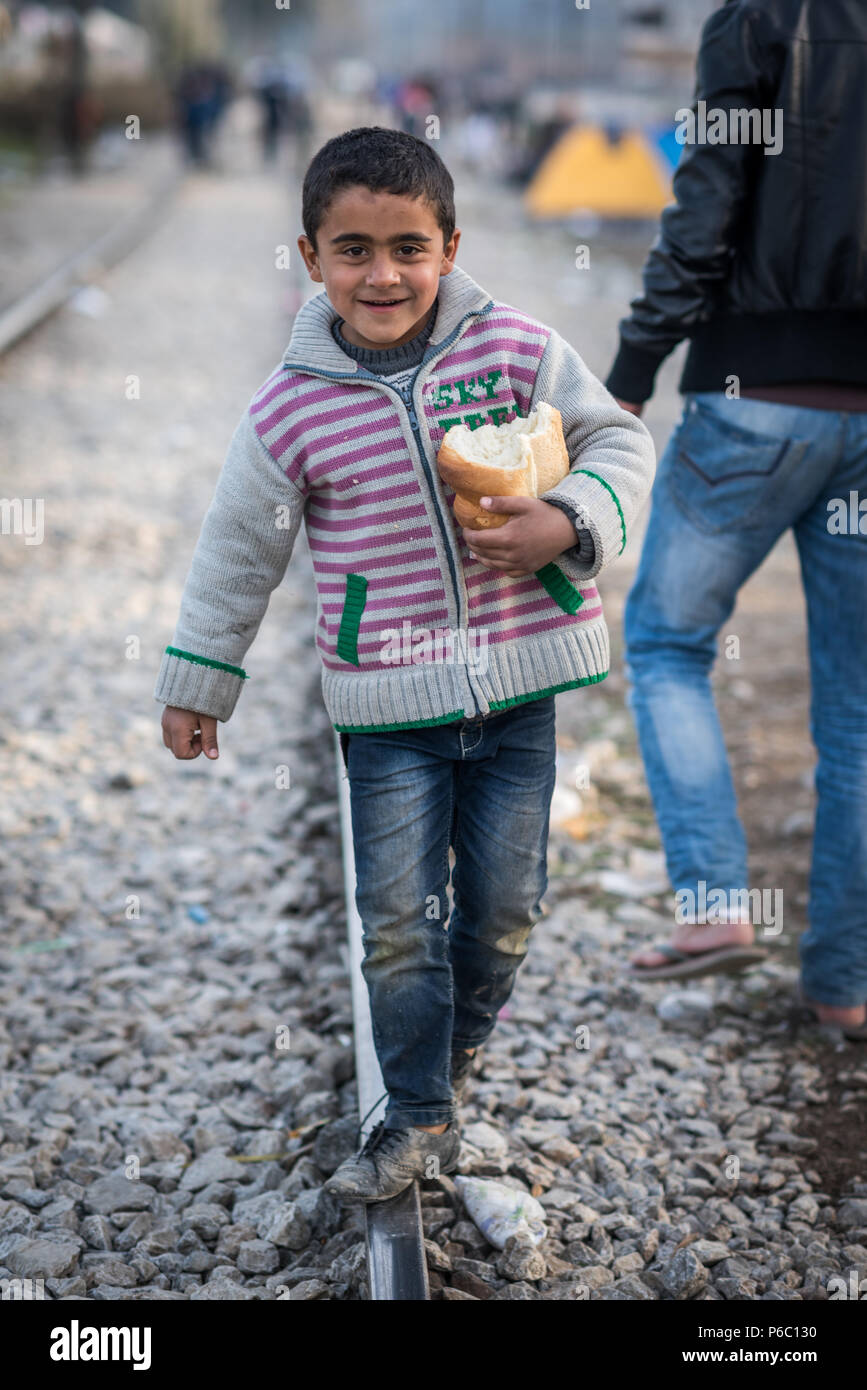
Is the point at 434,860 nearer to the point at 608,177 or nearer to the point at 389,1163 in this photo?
the point at 389,1163

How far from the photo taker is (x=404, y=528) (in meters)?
2.43

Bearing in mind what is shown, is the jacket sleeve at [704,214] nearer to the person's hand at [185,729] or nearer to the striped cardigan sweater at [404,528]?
the striped cardigan sweater at [404,528]

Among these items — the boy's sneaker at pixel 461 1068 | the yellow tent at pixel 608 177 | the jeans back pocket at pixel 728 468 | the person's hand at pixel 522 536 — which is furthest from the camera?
the yellow tent at pixel 608 177

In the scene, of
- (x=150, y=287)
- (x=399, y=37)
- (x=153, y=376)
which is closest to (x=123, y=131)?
(x=150, y=287)

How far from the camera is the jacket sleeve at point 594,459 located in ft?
7.70

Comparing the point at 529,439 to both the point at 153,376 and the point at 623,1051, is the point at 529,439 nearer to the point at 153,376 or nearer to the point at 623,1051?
the point at 623,1051

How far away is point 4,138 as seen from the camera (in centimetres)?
3095

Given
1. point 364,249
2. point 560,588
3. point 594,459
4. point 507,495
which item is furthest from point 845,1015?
point 364,249

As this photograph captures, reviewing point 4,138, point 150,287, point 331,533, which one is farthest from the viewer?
point 4,138

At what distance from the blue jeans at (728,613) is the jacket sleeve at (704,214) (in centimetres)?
18

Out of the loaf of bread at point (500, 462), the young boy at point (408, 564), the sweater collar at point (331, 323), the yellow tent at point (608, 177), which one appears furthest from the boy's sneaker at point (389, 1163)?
the yellow tent at point (608, 177)

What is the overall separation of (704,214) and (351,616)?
124 centimetres

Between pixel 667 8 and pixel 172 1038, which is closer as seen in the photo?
pixel 172 1038

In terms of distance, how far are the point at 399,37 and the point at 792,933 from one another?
101m
